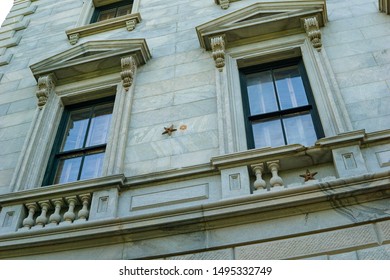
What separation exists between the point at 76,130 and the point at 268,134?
13.9 ft

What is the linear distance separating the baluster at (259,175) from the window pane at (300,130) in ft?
4.48

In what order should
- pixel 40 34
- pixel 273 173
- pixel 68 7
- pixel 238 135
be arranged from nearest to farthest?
pixel 273 173
pixel 238 135
pixel 40 34
pixel 68 7

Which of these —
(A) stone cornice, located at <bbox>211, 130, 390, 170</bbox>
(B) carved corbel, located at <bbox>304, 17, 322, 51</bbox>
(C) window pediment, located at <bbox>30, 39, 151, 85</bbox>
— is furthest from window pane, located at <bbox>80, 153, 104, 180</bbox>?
(B) carved corbel, located at <bbox>304, 17, 322, 51</bbox>

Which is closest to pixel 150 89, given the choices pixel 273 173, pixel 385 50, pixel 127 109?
pixel 127 109

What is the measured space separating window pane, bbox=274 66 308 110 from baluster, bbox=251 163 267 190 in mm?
2259

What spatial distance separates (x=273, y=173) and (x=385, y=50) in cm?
399

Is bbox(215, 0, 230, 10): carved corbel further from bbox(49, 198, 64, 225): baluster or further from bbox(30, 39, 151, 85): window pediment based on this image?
bbox(49, 198, 64, 225): baluster

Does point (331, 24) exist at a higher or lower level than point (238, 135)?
higher

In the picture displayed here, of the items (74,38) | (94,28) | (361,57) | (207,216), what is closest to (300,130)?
(361,57)

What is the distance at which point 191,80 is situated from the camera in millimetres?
10312

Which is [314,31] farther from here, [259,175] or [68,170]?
[68,170]

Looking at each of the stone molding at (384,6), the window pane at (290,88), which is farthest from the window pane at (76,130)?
the stone molding at (384,6)

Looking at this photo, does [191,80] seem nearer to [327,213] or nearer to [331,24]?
[331,24]

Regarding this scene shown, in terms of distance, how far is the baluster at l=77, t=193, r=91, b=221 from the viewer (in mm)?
7800
